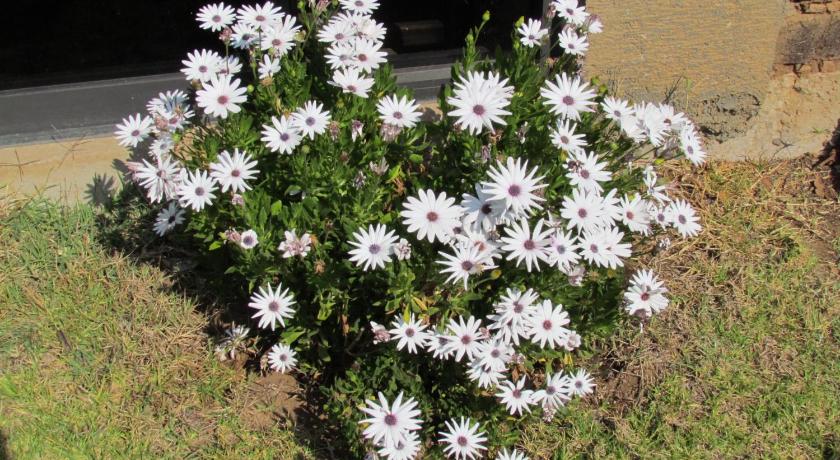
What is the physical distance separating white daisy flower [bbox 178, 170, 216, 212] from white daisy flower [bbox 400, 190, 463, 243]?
63 cm

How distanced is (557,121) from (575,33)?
0.52 meters

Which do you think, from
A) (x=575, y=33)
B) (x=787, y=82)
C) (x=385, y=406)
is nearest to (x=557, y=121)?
(x=575, y=33)

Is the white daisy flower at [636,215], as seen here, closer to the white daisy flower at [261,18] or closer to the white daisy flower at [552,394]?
the white daisy flower at [552,394]

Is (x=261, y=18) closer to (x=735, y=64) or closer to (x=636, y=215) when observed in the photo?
(x=636, y=215)

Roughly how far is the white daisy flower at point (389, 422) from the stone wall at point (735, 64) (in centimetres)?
197

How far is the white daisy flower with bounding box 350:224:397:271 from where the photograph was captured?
7.56ft

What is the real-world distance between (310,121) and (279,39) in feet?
1.31

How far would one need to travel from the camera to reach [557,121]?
259cm

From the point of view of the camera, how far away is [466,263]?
229 cm

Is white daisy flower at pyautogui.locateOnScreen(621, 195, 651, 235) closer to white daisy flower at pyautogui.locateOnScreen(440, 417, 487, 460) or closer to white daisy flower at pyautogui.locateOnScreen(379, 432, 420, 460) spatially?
white daisy flower at pyautogui.locateOnScreen(440, 417, 487, 460)

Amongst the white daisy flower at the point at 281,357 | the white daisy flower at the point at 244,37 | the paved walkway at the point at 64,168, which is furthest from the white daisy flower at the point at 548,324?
the paved walkway at the point at 64,168

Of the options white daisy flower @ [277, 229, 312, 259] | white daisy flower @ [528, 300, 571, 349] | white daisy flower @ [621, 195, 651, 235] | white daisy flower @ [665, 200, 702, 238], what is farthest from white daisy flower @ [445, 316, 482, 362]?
white daisy flower @ [665, 200, 702, 238]

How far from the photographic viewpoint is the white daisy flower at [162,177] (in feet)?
8.25

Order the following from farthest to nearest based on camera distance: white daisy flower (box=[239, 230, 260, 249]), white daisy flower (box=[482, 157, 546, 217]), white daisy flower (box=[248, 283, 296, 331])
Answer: white daisy flower (box=[248, 283, 296, 331]) < white daisy flower (box=[239, 230, 260, 249]) < white daisy flower (box=[482, 157, 546, 217])
